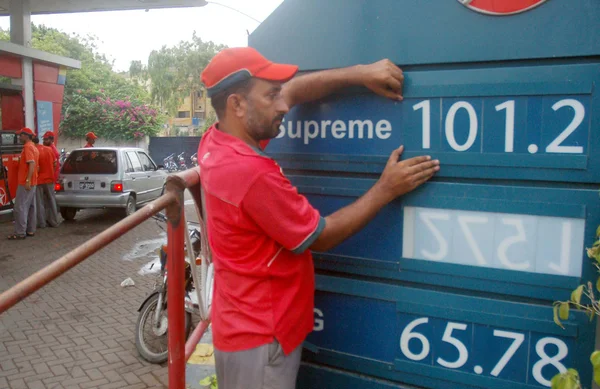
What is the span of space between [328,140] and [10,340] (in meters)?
4.49

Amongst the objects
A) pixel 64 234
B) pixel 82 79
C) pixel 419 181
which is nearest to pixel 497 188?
pixel 419 181

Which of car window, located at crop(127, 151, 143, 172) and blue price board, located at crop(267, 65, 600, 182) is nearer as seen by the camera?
blue price board, located at crop(267, 65, 600, 182)

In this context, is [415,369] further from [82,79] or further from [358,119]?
[82,79]

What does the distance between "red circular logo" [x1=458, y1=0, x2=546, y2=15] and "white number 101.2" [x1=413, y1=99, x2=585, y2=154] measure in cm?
29

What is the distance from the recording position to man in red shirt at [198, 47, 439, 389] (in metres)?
1.70

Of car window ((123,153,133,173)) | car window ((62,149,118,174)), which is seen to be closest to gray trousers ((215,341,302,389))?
car window ((62,149,118,174))

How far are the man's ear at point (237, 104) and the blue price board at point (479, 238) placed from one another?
470mm

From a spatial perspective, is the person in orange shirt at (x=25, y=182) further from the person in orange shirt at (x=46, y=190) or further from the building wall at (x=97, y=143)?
the building wall at (x=97, y=143)

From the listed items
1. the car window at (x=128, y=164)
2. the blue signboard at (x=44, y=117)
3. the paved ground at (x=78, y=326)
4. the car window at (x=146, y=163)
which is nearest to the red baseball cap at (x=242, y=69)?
the paved ground at (x=78, y=326)

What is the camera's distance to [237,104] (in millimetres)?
1814

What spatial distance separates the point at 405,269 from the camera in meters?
1.91

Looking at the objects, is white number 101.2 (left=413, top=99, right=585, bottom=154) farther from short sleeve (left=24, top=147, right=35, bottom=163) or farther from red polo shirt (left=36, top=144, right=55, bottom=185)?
red polo shirt (left=36, top=144, right=55, bottom=185)

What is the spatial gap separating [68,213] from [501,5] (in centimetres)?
1147

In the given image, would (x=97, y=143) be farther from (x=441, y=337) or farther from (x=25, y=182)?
(x=441, y=337)
